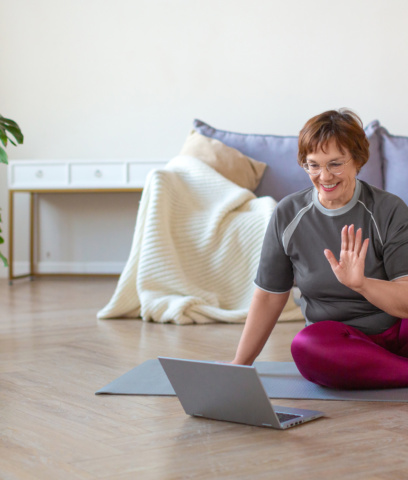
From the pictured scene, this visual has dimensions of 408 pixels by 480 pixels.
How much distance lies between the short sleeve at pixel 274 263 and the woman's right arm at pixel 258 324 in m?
0.02

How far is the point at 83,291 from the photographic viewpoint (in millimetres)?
3836

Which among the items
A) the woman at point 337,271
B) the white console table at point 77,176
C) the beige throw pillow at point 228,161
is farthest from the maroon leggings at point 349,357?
the white console table at point 77,176

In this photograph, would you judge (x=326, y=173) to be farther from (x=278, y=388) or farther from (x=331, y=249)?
(x=278, y=388)

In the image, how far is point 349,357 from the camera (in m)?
1.53

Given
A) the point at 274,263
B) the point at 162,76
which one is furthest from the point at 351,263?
the point at 162,76

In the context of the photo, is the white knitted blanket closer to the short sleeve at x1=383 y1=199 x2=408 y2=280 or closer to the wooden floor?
the wooden floor

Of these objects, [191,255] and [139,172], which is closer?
[191,255]

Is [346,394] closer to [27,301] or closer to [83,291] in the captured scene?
[27,301]

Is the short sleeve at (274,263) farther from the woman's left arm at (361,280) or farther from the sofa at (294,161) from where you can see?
the sofa at (294,161)

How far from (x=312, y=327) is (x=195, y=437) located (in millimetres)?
473

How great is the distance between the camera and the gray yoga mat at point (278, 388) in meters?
1.51

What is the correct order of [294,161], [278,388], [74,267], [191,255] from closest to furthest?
[278,388], [191,255], [294,161], [74,267]

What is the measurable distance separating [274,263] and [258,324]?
146 millimetres

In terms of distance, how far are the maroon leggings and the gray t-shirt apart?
43mm
